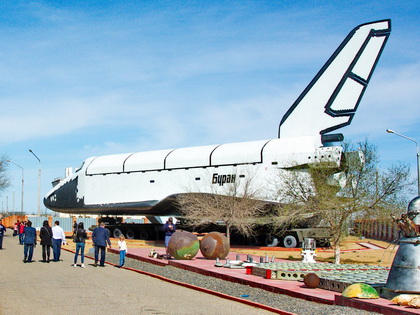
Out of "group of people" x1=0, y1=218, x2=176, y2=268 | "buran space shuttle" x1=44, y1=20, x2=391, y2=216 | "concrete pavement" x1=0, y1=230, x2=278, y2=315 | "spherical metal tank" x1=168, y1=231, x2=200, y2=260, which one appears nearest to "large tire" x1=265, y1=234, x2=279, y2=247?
"buran space shuttle" x1=44, y1=20, x2=391, y2=216

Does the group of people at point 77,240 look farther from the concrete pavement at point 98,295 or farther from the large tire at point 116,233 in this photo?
the large tire at point 116,233

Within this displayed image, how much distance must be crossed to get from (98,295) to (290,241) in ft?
58.9

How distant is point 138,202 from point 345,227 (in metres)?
15.1

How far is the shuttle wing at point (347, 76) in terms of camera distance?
2706 cm

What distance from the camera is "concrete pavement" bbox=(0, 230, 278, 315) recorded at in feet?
29.4

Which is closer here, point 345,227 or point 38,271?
point 38,271

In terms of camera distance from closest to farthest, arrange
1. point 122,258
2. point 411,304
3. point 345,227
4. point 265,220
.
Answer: point 411,304, point 122,258, point 345,227, point 265,220

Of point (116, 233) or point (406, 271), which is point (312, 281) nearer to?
point (406, 271)

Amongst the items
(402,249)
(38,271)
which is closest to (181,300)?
(402,249)

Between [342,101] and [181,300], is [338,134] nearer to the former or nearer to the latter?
[342,101]

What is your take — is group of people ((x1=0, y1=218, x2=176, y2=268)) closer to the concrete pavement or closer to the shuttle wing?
the concrete pavement

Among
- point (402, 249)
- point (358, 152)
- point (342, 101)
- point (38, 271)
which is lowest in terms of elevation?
point (38, 271)

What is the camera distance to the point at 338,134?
1033 inches

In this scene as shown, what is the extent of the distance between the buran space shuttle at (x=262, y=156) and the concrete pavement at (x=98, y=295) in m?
11.9
